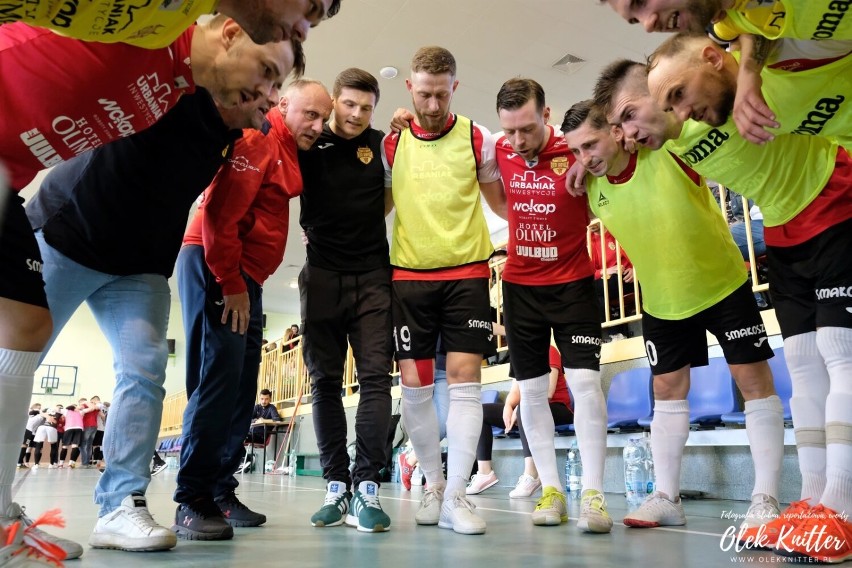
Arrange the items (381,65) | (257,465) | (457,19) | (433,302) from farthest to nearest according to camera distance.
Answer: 1. (257,465)
2. (381,65)
3. (457,19)
4. (433,302)

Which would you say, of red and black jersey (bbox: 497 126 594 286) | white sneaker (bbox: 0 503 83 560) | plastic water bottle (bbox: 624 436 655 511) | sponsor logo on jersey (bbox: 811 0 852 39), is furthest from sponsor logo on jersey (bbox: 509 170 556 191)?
plastic water bottle (bbox: 624 436 655 511)

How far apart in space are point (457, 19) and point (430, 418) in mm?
4584

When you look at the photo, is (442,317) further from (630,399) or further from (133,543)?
(630,399)

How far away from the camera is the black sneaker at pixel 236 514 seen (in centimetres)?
222

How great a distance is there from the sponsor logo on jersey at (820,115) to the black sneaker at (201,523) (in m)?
1.85

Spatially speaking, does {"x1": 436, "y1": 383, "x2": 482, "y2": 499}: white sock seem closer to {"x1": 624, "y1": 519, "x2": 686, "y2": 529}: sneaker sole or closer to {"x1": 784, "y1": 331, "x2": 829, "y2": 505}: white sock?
{"x1": 624, "y1": 519, "x2": 686, "y2": 529}: sneaker sole

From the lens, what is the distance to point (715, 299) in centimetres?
198

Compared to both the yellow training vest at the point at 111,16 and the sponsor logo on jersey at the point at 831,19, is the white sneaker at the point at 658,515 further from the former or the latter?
the yellow training vest at the point at 111,16

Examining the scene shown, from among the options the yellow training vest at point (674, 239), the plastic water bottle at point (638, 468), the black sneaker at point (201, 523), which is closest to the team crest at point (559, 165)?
the yellow training vest at point (674, 239)

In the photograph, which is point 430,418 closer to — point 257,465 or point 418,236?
point 418,236

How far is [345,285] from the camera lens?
89.0 inches

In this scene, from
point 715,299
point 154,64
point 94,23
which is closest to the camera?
point 94,23

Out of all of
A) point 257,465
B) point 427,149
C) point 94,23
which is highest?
point 427,149

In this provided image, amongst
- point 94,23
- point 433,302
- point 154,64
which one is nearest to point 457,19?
point 433,302
